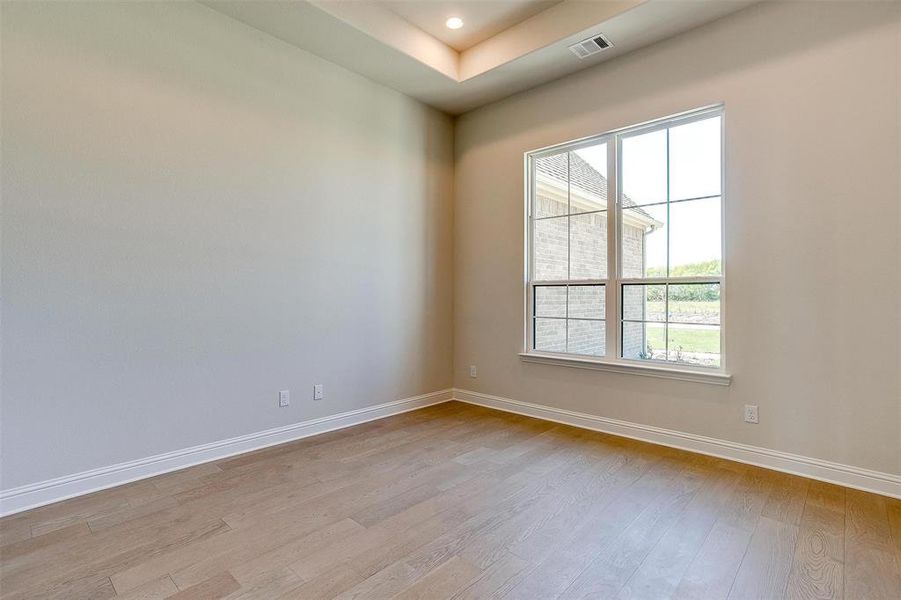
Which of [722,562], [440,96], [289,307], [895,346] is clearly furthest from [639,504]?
[440,96]

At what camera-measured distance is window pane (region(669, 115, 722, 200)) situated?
3082 mm

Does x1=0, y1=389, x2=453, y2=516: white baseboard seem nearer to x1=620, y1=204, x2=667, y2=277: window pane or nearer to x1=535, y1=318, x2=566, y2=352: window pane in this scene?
x1=535, y1=318, x2=566, y2=352: window pane

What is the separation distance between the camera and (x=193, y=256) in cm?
287

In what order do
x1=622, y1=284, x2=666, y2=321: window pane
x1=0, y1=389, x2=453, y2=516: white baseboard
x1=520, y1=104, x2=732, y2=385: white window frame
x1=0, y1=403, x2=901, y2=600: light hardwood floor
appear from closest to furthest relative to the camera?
x1=0, y1=403, x2=901, y2=600: light hardwood floor → x1=0, y1=389, x2=453, y2=516: white baseboard → x1=520, y1=104, x2=732, y2=385: white window frame → x1=622, y1=284, x2=666, y2=321: window pane

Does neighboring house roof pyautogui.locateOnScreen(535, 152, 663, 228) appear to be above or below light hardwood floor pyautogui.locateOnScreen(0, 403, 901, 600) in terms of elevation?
above

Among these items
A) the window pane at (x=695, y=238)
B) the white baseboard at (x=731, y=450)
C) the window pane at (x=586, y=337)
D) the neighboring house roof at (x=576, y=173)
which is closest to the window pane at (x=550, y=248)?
the neighboring house roof at (x=576, y=173)

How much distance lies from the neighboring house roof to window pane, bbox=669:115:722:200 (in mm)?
341

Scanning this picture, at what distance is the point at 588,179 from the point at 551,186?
36cm

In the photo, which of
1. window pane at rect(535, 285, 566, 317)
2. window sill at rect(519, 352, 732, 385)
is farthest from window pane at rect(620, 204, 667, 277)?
window sill at rect(519, 352, 732, 385)

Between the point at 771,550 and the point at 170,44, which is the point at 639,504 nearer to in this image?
the point at 771,550

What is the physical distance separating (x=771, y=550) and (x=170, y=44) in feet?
A: 13.8

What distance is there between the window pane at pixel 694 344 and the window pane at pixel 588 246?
28.3 inches

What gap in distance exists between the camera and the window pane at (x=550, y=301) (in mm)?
3930

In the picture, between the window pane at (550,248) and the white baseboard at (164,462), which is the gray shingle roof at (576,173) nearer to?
the window pane at (550,248)
